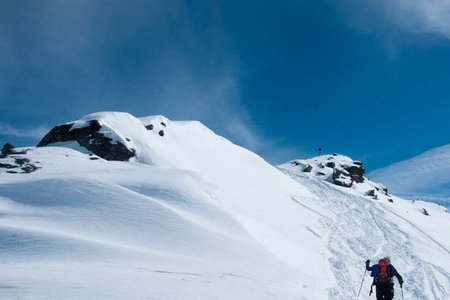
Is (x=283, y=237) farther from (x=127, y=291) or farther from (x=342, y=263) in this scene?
(x=127, y=291)

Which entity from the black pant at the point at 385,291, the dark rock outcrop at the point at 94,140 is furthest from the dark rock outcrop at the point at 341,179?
the black pant at the point at 385,291

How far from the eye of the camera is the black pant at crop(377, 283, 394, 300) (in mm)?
12656

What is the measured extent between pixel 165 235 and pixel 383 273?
6826 mm

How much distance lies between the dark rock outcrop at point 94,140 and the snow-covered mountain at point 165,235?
0.27 ft

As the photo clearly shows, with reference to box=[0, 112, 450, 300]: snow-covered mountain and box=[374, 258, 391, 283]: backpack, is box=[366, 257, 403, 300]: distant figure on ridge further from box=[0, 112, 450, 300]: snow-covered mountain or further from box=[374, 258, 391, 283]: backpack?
box=[0, 112, 450, 300]: snow-covered mountain

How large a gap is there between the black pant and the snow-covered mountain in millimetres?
1244

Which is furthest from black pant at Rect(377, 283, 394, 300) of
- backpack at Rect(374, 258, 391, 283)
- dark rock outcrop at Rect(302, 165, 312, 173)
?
dark rock outcrop at Rect(302, 165, 312, 173)

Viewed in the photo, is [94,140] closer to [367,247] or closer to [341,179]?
[367,247]

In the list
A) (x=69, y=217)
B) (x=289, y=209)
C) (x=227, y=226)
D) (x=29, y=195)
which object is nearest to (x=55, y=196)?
(x=29, y=195)

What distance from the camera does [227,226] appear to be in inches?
660

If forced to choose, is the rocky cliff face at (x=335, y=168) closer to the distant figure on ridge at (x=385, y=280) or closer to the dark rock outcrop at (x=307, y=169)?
the dark rock outcrop at (x=307, y=169)

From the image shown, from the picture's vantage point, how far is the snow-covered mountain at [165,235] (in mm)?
10438

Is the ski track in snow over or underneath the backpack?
over

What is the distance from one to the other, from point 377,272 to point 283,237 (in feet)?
23.3
